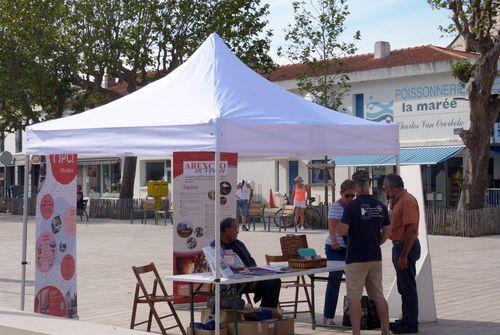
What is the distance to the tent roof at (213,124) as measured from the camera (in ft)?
29.6

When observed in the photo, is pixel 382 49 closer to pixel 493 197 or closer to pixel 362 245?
pixel 493 197

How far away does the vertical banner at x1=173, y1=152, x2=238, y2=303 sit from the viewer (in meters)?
12.3

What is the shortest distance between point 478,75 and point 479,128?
1.52 meters

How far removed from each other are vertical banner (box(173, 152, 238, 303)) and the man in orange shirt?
2.87 meters

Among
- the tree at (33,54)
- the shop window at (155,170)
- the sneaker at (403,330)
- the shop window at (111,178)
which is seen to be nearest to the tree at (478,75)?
the sneaker at (403,330)

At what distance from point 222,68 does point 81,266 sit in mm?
9035

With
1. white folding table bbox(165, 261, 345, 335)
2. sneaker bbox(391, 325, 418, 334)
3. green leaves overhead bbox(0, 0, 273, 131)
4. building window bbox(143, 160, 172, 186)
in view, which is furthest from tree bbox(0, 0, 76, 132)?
sneaker bbox(391, 325, 418, 334)

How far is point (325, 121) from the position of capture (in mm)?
9836

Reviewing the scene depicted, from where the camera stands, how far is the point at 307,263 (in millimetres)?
10117

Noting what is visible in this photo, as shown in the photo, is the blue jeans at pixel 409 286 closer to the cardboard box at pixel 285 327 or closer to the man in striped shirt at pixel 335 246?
the man in striped shirt at pixel 335 246

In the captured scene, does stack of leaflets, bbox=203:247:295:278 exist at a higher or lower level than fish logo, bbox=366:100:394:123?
lower

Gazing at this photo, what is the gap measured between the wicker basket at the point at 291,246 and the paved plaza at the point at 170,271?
87cm

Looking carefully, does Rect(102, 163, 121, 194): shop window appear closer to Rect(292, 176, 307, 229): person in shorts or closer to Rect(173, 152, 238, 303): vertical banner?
Rect(292, 176, 307, 229): person in shorts

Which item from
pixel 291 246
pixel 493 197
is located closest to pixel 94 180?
pixel 493 197
